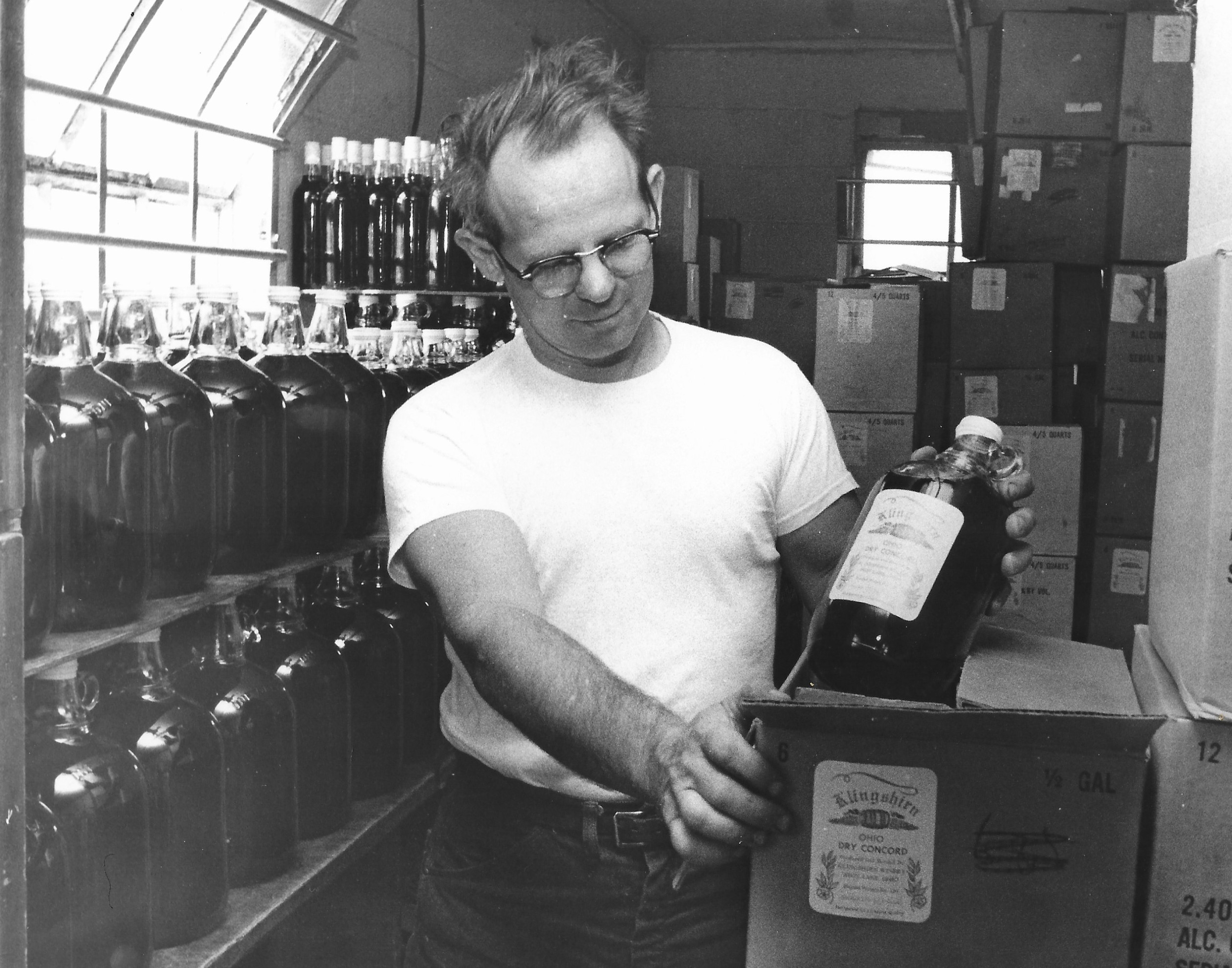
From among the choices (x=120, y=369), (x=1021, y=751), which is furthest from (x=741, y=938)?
(x=120, y=369)

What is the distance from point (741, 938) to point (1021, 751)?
0.70 m

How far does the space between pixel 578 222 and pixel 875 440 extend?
2.85 metres

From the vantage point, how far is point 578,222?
1268 millimetres

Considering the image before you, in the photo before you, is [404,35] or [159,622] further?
[404,35]

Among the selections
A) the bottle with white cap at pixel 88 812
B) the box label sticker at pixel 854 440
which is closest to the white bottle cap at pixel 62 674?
the bottle with white cap at pixel 88 812

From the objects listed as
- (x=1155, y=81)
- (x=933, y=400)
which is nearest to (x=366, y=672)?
(x=933, y=400)

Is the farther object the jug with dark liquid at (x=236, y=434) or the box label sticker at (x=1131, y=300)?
the box label sticker at (x=1131, y=300)

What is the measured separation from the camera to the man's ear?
137cm

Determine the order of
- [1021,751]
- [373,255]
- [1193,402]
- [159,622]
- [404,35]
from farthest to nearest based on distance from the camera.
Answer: [404,35]
[373,255]
[159,622]
[1193,402]
[1021,751]

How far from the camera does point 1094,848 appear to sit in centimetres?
73

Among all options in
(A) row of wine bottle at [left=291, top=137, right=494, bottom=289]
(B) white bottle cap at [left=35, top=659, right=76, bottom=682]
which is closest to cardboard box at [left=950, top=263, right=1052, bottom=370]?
(A) row of wine bottle at [left=291, top=137, right=494, bottom=289]

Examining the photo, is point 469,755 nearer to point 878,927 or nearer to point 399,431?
point 399,431

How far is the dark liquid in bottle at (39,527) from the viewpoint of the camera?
1.37m

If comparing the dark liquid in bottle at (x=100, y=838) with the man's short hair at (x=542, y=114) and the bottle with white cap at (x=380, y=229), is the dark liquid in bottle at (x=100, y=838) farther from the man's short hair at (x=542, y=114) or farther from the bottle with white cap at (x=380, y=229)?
the bottle with white cap at (x=380, y=229)
